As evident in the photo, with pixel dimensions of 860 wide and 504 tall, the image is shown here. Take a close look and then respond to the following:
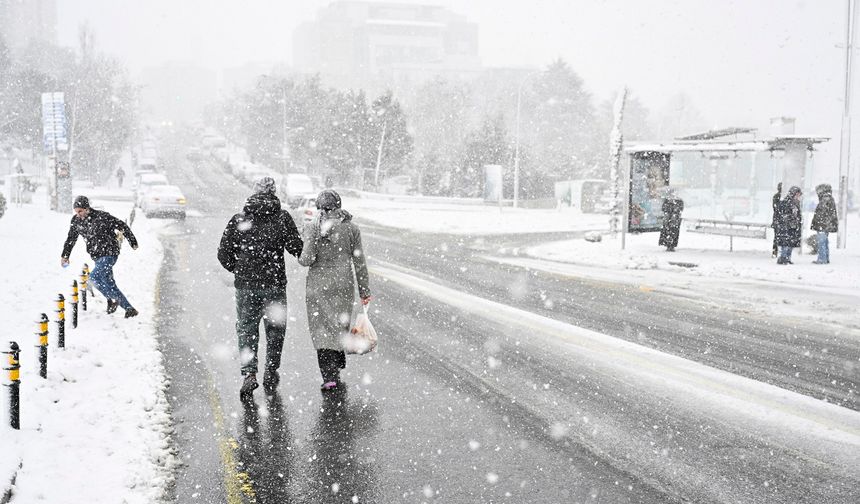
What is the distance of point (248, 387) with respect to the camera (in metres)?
6.56

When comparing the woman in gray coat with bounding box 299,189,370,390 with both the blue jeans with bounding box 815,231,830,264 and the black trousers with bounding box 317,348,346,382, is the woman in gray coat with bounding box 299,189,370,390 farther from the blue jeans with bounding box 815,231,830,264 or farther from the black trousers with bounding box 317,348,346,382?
the blue jeans with bounding box 815,231,830,264

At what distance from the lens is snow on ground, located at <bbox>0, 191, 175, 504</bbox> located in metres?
4.64

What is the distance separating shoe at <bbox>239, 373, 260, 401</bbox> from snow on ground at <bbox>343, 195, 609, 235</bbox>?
71.5ft

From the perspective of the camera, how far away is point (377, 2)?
173750 mm

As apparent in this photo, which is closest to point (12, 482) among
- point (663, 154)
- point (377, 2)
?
point (663, 154)

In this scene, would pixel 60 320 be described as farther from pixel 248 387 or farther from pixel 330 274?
pixel 330 274

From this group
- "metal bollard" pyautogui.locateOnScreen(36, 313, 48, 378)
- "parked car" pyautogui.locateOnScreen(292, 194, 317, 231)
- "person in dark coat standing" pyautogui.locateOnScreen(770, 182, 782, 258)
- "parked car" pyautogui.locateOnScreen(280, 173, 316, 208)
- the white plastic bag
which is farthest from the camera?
"parked car" pyautogui.locateOnScreen(280, 173, 316, 208)

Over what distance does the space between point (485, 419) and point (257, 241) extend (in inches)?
104

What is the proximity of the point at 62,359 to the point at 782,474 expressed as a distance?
6949 mm

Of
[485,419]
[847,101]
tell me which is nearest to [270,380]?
[485,419]

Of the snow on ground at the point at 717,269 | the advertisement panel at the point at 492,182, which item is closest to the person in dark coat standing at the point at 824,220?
the snow on ground at the point at 717,269

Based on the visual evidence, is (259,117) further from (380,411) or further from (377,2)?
(377,2)

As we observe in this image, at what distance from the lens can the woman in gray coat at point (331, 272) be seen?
6586 millimetres

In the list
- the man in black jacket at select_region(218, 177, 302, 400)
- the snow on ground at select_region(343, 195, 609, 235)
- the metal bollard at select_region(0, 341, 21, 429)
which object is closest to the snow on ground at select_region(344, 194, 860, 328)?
the snow on ground at select_region(343, 195, 609, 235)
